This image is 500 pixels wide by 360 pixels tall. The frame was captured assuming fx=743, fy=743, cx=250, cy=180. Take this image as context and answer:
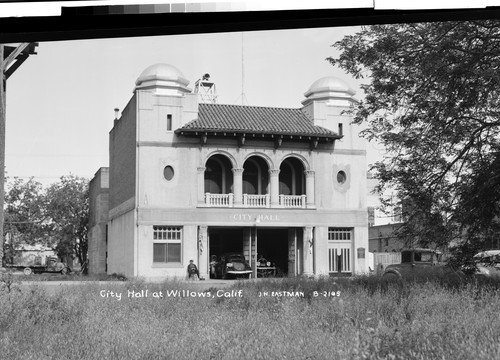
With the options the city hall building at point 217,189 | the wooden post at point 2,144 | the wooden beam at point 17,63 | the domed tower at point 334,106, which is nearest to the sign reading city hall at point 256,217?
the city hall building at point 217,189

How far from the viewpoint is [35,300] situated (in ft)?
18.8

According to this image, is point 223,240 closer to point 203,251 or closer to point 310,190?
point 203,251

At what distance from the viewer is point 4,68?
5809 mm

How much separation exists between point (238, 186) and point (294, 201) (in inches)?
18.7

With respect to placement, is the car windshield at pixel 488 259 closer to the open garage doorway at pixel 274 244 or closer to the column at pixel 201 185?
the open garage doorway at pixel 274 244

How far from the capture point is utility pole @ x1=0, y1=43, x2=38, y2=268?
5692mm

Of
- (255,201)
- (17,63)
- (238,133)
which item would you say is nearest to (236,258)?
(255,201)

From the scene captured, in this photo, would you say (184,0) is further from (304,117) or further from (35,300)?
(35,300)

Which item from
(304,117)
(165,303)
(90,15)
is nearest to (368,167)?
(304,117)

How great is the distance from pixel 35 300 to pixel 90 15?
221 centimetres

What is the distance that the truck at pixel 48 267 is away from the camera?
6023mm

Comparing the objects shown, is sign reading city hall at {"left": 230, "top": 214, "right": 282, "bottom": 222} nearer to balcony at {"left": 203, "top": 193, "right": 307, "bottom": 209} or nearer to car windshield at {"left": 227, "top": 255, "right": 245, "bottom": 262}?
balcony at {"left": 203, "top": 193, "right": 307, "bottom": 209}

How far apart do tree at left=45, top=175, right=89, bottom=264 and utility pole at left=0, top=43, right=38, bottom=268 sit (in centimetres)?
44

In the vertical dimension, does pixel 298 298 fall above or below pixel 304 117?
below
